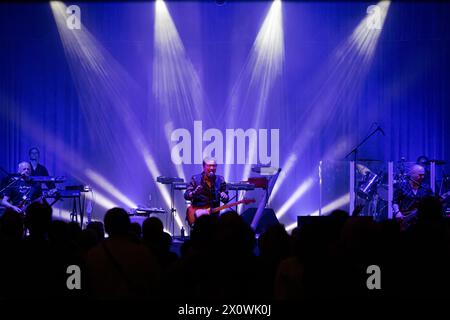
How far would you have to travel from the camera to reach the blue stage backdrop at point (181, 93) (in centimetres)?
1216

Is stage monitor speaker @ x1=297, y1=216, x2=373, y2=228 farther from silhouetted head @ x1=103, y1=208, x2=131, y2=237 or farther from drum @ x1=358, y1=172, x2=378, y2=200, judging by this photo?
drum @ x1=358, y1=172, x2=378, y2=200

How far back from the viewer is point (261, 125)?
12281mm

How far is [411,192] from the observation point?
9.14m

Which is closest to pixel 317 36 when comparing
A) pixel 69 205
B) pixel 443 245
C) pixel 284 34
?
pixel 284 34

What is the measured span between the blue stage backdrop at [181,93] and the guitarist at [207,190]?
2673mm

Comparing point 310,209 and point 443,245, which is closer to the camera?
point 443,245

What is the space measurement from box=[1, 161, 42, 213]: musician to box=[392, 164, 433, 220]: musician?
6.31m

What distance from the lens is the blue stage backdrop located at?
12.2m

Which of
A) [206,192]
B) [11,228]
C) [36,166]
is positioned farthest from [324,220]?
[36,166]

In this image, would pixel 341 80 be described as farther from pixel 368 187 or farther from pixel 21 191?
pixel 21 191

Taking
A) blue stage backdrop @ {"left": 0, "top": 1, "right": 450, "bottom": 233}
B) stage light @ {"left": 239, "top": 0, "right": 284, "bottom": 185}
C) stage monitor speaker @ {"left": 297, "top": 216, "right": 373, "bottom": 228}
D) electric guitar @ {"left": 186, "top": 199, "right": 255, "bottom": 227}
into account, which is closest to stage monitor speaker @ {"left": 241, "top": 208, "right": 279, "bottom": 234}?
electric guitar @ {"left": 186, "top": 199, "right": 255, "bottom": 227}

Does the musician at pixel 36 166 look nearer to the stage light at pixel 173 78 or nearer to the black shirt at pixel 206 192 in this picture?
the stage light at pixel 173 78

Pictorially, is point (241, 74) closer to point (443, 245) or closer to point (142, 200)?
point (142, 200)
